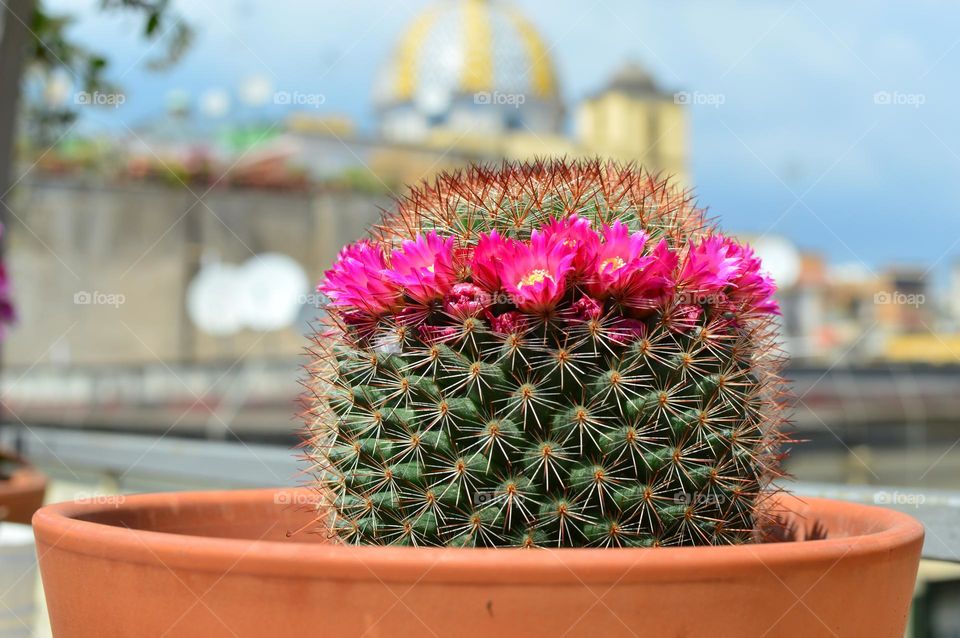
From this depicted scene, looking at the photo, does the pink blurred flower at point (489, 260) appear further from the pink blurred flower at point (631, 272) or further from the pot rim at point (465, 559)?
the pot rim at point (465, 559)

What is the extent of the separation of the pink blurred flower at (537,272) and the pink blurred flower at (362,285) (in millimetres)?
189

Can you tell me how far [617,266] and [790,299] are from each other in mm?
26524

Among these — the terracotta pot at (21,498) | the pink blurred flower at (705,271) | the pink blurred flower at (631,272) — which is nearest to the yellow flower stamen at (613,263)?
the pink blurred flower at (631,272)

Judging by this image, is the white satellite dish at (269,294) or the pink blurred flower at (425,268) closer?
the pink blurred flower at (425,268)

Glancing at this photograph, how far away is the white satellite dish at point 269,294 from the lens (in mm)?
16078

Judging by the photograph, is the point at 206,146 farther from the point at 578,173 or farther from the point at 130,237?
the point at 578,173

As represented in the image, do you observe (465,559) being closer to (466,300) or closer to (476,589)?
(476,589)

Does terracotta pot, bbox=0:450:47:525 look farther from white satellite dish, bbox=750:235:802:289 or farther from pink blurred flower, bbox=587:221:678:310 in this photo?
white satellite dish, bbox=750:235:802:289

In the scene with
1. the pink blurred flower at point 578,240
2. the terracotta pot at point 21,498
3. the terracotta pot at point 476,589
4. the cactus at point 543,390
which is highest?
the pink blurred flower at point 578,240

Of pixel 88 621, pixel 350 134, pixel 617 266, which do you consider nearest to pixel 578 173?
pixel 617 266

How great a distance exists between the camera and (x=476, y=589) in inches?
48.9

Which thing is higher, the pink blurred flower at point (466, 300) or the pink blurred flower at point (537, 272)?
the pink blurred flower at point (537, 272)

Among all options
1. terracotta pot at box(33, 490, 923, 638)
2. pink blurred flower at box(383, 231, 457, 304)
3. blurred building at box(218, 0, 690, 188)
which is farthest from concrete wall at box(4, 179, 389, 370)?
terracotta pot at box(33, 490, 923, 638)

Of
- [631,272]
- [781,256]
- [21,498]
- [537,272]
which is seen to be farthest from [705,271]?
[781,256]
